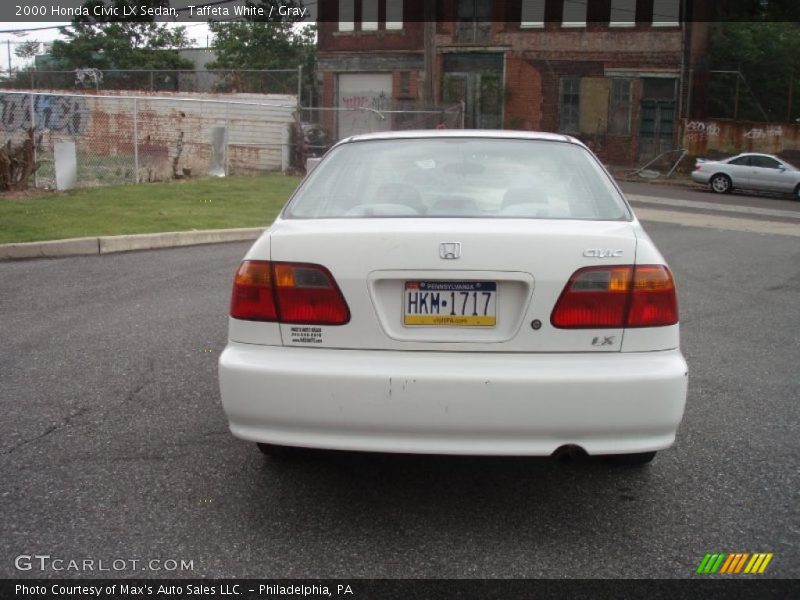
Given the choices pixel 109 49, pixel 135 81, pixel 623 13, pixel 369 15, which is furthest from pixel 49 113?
pixel 109 49

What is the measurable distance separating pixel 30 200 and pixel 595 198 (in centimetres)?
1225

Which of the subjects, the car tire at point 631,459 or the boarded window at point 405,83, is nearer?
the car tire at point 631,459

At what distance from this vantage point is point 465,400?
9.90 feet

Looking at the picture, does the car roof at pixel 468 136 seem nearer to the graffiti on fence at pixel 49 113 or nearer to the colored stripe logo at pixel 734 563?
the colored stripe logo at pixel 734 563

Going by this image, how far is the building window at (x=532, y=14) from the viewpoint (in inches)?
1374

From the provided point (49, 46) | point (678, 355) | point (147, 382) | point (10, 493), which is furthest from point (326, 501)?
point (49, 46)

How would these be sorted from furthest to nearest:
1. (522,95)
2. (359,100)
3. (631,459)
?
(359,100) → (522,95) → (631,459)

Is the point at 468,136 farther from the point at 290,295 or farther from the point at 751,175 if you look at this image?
the point at 751,175

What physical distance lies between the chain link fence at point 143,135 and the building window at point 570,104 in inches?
519

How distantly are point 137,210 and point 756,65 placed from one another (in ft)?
102

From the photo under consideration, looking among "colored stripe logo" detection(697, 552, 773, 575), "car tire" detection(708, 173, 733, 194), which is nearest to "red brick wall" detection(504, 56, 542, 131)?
"car tire" detection(708, 173, 733, 194)

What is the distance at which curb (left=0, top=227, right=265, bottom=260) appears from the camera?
961cm

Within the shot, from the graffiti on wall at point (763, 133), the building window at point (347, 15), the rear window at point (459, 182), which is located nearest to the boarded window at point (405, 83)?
the building window at point (347, 15)

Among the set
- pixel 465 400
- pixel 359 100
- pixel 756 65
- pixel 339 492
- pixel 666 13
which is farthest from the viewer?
pixel 359 100
